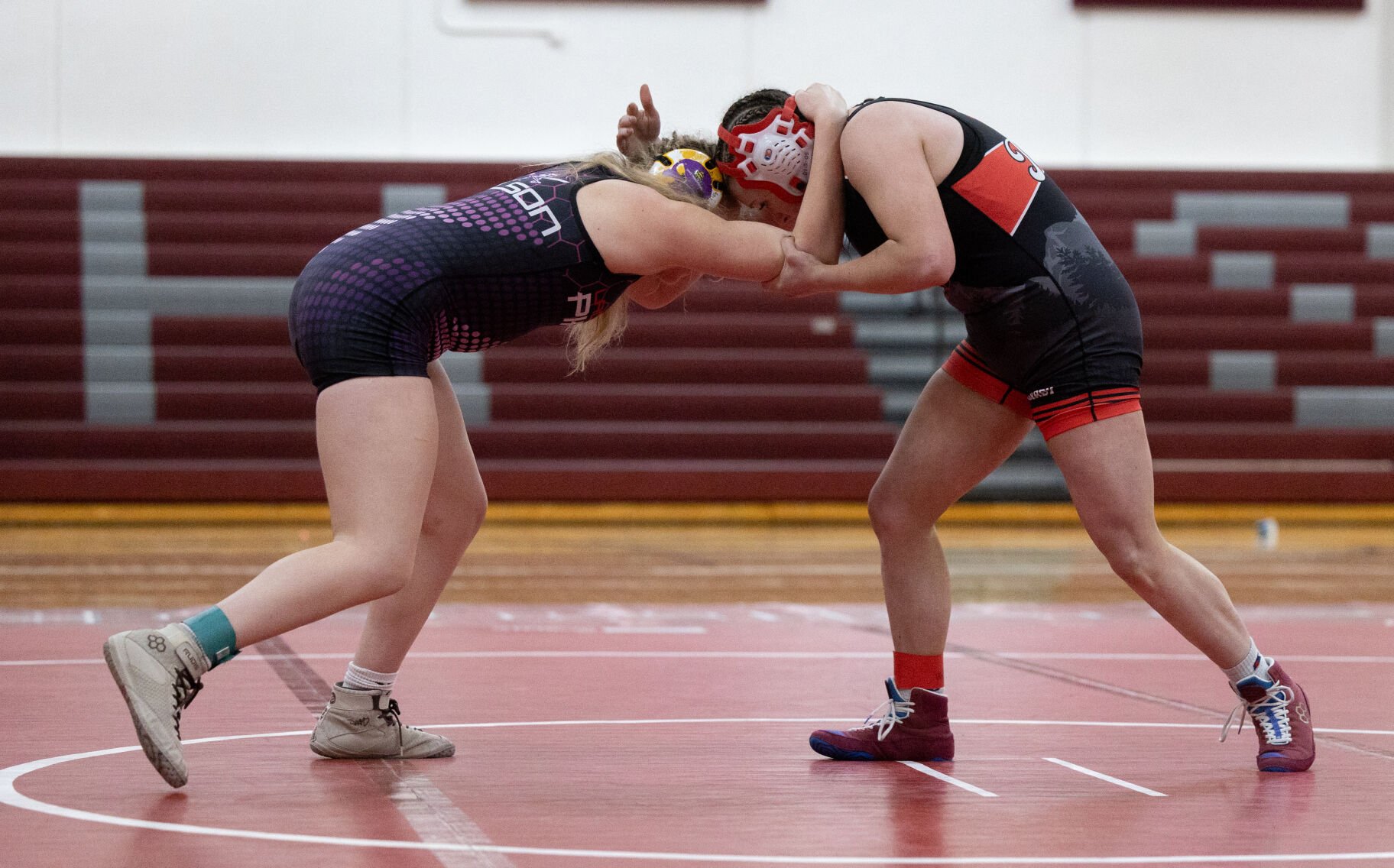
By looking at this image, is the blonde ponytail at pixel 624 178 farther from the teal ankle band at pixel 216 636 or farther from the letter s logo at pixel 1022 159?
the teal ankle band at pixel 216 636

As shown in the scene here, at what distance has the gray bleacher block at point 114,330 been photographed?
975cm

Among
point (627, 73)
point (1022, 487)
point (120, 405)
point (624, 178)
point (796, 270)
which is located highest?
point (627, 73)

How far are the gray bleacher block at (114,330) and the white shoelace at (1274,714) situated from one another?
8299 mm

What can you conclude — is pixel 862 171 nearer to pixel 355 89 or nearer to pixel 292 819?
pixel 292 819

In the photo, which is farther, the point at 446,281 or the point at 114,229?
the point at 114,229

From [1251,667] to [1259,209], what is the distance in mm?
8923

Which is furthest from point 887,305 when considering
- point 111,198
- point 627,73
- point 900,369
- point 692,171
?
point 692,171

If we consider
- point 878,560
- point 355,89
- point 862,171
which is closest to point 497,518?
point 878,560

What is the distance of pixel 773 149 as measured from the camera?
9.21 feet

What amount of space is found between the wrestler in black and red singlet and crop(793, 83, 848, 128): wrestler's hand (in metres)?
0.03

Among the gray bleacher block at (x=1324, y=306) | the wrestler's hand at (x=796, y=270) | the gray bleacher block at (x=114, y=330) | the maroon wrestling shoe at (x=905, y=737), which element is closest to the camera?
the wrestler's hand at (x=796, y=270)

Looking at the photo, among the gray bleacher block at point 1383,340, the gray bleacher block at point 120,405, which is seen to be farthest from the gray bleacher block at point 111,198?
the gray bleacher block at point 1383,340

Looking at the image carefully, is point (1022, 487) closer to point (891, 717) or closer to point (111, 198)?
point (111, 198)

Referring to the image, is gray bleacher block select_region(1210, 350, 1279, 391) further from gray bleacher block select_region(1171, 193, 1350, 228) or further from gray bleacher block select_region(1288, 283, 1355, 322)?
gray bleacher block select_region(1171, 193, 1350, 228)
